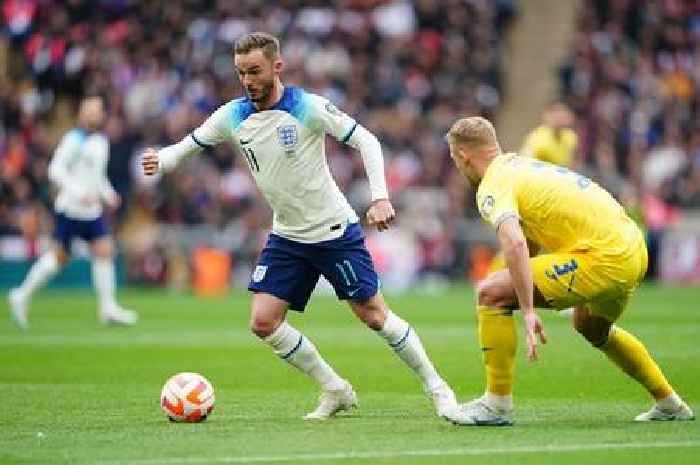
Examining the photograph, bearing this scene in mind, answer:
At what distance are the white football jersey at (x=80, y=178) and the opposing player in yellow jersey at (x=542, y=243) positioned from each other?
36.9 ft

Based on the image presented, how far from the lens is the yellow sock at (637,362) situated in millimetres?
10000

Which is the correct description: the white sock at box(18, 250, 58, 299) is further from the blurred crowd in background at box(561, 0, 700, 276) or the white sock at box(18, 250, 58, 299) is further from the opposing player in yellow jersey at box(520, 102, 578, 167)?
the blurred crowd in background at box(561, 0, 700, 276)

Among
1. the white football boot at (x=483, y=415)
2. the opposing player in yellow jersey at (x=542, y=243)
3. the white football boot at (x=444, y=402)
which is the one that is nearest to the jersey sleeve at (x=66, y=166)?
the white football boot at (x=444, y=402)

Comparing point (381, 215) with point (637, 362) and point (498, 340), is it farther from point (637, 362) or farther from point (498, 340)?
point (637, 362)

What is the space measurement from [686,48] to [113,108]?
11318mm

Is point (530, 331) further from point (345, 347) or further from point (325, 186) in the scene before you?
point (345, 347)

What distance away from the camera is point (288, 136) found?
1030 cm

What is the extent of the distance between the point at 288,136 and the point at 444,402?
192cm

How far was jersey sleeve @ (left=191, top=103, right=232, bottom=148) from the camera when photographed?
1048cm

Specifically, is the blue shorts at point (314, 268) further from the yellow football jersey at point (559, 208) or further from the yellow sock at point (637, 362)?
the yellow sock at point (637, 362)

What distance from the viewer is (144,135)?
31281 mm

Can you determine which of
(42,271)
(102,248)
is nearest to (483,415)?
(102,248)

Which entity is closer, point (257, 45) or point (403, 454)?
point (403, 454)

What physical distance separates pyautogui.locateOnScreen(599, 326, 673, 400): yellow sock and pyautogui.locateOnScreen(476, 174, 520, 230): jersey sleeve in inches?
45.8
